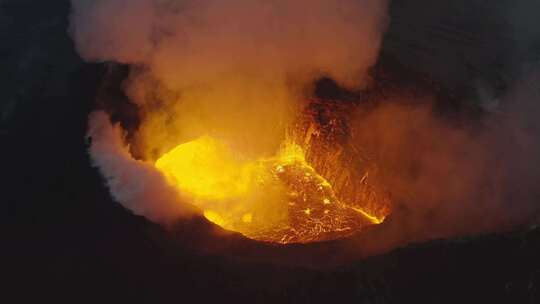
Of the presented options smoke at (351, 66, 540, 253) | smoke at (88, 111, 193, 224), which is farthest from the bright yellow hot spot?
smoke at (351, 66, 540, 253)

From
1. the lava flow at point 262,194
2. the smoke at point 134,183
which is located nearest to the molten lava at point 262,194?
the lava flow at point 262,194

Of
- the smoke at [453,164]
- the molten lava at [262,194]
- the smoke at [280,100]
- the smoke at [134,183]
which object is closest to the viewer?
the smoke at [134,183]

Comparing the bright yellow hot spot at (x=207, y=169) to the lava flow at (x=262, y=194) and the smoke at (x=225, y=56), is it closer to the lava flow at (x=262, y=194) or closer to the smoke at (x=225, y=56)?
the lava flow at (x=262, y=194)

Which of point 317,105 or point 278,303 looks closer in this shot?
point 278,303

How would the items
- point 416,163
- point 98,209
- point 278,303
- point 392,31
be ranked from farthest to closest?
point 392,31 → point 416,163 → point 98,209 → point 278,303

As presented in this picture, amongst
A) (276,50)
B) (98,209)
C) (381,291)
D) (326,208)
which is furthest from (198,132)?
(381,291)

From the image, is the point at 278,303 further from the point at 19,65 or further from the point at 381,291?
the point at 19,65

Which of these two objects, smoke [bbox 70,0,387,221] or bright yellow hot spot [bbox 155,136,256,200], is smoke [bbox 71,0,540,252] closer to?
smoke [bbox 70,0,387,221]
